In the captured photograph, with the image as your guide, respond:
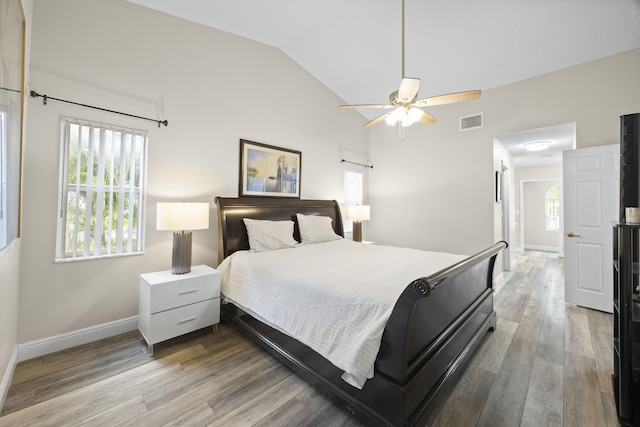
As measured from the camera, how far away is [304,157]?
14.0 ft

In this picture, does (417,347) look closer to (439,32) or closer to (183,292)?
(183,292)

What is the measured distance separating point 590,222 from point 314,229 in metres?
3.49

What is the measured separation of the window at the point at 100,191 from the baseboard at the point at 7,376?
29.6 inches

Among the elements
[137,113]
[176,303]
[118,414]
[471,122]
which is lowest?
[118,414]

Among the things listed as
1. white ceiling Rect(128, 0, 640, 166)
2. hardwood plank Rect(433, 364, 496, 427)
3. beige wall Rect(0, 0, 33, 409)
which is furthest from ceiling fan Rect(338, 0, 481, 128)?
beige wall Rect(0, 0, 33, 409)

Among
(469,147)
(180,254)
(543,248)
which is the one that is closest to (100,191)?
(180,254)

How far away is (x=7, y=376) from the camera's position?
1.75 m

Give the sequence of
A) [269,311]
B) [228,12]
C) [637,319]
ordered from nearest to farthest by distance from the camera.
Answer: [637,319]
[269,311]
[228,12]

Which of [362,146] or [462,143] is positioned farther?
[362,146]

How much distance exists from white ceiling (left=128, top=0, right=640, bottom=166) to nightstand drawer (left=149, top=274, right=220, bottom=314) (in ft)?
9.16

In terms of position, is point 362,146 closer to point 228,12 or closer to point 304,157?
point 304,157

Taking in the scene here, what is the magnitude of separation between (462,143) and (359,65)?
6.98 ft

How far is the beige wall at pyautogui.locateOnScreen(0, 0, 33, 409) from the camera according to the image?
5.11ft

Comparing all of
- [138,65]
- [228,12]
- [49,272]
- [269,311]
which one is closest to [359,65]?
[228,12]
